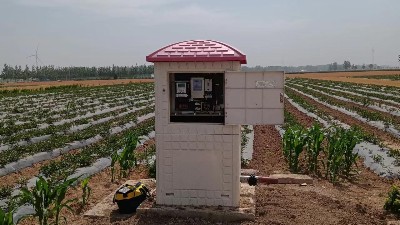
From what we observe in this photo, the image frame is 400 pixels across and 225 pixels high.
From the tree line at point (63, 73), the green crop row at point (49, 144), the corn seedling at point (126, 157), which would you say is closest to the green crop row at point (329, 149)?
the corn seedling at point (126, 157)

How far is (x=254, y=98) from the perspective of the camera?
5781mm

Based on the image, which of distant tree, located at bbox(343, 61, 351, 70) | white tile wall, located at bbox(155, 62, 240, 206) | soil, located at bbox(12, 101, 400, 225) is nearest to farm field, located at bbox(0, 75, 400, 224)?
soil, located at bbox(12, 101, 400, 225)

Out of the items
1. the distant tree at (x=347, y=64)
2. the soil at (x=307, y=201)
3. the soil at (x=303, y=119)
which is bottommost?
the soil at (x=307, y=201)

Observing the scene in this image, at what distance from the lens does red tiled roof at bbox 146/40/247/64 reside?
5711 mm

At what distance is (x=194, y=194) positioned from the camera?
603 cm

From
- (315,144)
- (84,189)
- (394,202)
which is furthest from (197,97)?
(315,144)

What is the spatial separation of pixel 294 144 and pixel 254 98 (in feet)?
10.6

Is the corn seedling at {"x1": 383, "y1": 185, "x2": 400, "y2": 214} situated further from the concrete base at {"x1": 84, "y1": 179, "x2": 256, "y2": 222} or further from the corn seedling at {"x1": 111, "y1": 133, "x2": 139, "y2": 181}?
the corn seedling at {"x1": 111, "y1": 133, "x2": 139, "y2": 181}

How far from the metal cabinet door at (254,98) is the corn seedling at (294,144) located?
2996 millimetres

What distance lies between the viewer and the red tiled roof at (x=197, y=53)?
571 centimetres

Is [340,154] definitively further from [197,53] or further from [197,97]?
[197,53]

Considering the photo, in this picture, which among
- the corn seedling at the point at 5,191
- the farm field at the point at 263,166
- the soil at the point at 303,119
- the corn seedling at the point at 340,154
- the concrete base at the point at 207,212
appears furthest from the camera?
the soil at the point at 303,119

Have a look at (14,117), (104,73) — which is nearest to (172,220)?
(14,117)

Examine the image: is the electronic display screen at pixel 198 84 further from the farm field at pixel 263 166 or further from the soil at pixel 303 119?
the soil at pixel 303 119
